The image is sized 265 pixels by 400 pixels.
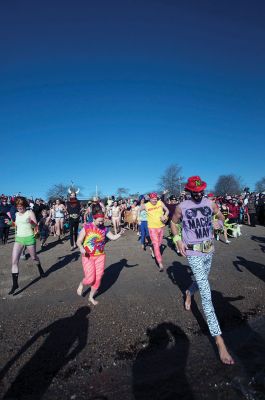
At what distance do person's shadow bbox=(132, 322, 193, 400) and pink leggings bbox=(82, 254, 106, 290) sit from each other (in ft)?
4.74

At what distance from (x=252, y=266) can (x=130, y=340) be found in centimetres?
489

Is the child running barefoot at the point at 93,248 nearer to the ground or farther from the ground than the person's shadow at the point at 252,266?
farther from the ground

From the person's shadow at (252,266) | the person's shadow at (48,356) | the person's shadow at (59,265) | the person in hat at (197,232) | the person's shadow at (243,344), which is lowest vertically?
the person's shadow at (243,344)

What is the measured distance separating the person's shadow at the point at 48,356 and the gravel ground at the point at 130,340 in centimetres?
1

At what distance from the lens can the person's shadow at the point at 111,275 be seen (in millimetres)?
5972

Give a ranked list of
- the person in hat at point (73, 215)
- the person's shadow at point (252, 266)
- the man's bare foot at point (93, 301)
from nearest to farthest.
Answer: the man's bare foot at point (93, 301), the person's shadow at point (252, 266), the person in hat at point (73, 215)

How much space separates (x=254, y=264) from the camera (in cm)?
751

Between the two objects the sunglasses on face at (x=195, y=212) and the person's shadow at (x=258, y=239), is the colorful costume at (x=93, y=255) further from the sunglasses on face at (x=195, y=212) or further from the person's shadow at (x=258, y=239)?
the person's shadow at (x=258, y=239)

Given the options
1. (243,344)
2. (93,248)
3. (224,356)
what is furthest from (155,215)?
(224,356)

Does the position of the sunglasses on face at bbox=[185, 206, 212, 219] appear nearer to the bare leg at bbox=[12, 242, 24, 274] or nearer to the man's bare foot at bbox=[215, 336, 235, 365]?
the man's bare foot at bbox=[215, 336, 235, 365]

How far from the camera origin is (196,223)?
11.6 ft

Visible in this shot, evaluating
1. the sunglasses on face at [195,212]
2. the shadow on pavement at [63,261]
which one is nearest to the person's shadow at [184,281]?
the sunglasses on face at [195,212]

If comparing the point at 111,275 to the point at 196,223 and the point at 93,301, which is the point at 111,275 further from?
the point at 196,223

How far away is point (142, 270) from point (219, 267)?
6.87 ft
